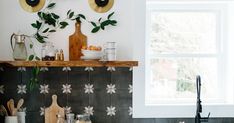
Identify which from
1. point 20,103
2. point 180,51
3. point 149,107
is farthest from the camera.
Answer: point 180,51

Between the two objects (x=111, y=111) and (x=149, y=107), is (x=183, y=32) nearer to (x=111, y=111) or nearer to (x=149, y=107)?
(x=149, y=107)

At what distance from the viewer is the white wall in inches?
104

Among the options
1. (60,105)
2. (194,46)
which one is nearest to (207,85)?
(194,46)

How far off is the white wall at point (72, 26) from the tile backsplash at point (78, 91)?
0.47ft

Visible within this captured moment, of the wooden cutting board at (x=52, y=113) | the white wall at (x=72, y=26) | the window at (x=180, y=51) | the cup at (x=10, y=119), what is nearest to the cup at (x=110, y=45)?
the white wall at (x=72, y=26)

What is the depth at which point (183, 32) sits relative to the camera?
9.52ft

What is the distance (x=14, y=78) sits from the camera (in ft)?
8.62

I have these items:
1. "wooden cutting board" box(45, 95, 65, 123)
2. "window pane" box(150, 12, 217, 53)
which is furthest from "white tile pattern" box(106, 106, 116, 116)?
"window pane" box(150, 12, 217, 53)

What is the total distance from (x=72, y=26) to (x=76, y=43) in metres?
0.15

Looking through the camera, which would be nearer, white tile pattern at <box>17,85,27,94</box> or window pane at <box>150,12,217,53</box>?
white tile pattern at <box>17,85,27,94</box>

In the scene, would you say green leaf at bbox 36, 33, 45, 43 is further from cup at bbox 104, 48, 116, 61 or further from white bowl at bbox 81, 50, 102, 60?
cup at bbox 104, 48, 116, 61

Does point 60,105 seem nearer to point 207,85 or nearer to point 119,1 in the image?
point 119,1

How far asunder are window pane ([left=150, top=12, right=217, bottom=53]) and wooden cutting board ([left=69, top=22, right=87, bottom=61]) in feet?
2.03

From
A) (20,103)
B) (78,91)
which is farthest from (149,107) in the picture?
(20,103)
